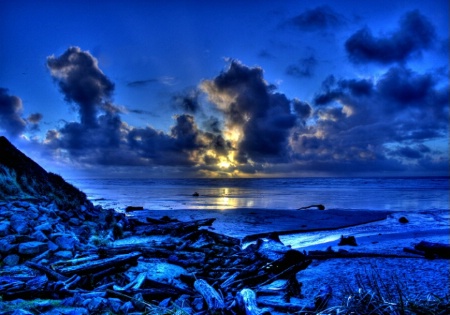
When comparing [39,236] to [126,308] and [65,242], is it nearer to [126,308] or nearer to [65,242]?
[65,242]

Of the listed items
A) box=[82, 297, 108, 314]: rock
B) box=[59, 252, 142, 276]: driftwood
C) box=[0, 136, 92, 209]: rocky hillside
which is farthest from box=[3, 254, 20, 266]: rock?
box=[0, 136, 92, 209]: rocky hillside

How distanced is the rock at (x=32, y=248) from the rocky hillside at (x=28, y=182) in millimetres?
5287

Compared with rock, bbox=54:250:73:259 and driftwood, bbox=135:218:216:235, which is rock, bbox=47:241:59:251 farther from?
driftwood, bbox=135:218:216:235

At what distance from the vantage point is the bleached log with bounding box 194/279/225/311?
545 centimetres

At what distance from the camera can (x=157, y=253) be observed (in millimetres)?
9438

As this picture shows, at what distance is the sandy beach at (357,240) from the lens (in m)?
7.14

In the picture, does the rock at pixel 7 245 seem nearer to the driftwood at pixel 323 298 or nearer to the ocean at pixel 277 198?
the driftwood at pixel 323 298

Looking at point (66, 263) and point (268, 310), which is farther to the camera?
Result: point (66, 263)

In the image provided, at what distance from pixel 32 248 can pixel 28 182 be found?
309 inches

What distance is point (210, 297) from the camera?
18.9ft

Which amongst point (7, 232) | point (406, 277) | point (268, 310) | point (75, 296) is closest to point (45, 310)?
point (75, 296)

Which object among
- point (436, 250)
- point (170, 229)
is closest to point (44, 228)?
point (170, 229)

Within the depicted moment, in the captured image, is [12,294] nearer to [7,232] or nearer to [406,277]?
[7,232]

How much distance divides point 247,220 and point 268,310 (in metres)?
13.4
